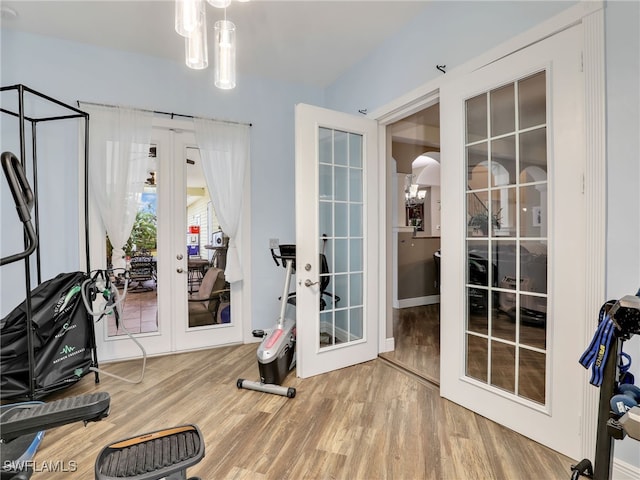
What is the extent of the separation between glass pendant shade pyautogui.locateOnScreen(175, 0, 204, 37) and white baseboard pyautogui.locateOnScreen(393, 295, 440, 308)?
15.9 feet

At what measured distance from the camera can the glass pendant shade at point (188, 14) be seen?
1427 millimetres

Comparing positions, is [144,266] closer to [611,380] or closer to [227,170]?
[227,170]

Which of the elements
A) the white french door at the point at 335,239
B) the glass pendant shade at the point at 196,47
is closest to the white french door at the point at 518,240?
the white french door at the point at 335,239

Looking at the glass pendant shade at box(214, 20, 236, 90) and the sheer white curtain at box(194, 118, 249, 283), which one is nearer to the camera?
the glass pendant shade at box(214, 20, 236, 90)

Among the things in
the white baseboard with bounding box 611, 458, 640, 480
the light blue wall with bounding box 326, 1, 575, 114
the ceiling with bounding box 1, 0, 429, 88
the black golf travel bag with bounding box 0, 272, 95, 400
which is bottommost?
the white baseboard with bounding box 611, 458, 640, 480

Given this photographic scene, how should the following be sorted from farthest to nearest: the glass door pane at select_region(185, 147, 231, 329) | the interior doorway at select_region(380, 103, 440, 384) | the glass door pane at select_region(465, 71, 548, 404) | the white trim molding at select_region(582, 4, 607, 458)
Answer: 1. the interior doorway at select_region(380, 103, 440, 384)
2. the glass door pane at select_region(185, 147, 231, 329)
3. the glass door pane at select_region(465, 71, 548, 404)
4. the white trim molding at select_region(582, 4, 607, 458)

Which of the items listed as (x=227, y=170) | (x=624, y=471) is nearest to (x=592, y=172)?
(x=624, y=471)

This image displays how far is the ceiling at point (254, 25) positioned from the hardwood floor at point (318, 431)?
301 centimetres

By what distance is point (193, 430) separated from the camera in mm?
1394

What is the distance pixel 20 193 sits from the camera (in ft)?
3.93

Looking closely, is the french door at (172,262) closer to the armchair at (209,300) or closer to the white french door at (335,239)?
the armchair at (209,300)

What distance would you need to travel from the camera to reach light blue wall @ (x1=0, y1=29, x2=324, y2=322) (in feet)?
9.45

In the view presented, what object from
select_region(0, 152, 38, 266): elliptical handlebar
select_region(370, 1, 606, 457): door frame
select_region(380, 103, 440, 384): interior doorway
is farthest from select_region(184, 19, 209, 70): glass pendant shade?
select_region(380, 103, 440, 384): interior doorway

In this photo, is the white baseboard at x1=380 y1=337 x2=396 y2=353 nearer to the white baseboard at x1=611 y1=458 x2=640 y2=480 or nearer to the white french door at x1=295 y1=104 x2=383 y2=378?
the white french door at x1=295 y1=104 x2=383 y2=378
